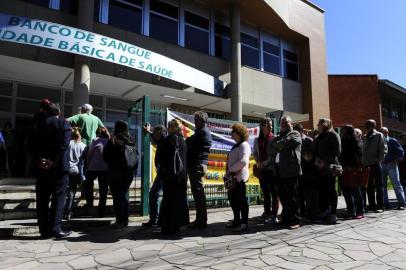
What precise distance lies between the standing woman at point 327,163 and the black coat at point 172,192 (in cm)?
241

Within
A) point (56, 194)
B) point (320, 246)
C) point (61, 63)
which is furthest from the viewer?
point (61, 63)

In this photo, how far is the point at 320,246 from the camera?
468 cm

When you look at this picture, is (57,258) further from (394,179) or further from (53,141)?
(394,179)

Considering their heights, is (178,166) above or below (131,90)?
below

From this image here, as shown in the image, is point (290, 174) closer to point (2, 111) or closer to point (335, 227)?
point (335, 227)

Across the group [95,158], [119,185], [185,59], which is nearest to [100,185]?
[95,158]

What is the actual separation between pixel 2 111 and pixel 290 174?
1052 cm

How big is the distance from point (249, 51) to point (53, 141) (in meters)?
14.0

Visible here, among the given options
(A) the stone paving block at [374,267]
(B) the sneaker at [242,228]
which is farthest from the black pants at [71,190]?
(A) the stone paving block at [374,267]

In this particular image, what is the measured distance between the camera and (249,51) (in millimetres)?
17812

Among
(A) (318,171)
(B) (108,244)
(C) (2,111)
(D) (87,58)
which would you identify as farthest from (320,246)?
(C) (2,111)

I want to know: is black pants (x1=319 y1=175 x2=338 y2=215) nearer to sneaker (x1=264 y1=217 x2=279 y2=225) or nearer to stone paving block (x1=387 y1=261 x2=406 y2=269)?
sneaker (x1=264 y1=217 x2=279 y2=225)

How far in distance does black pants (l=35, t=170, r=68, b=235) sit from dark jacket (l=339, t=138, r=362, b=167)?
4.98 m

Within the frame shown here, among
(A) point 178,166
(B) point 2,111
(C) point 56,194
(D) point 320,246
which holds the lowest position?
(D) point 320,246
